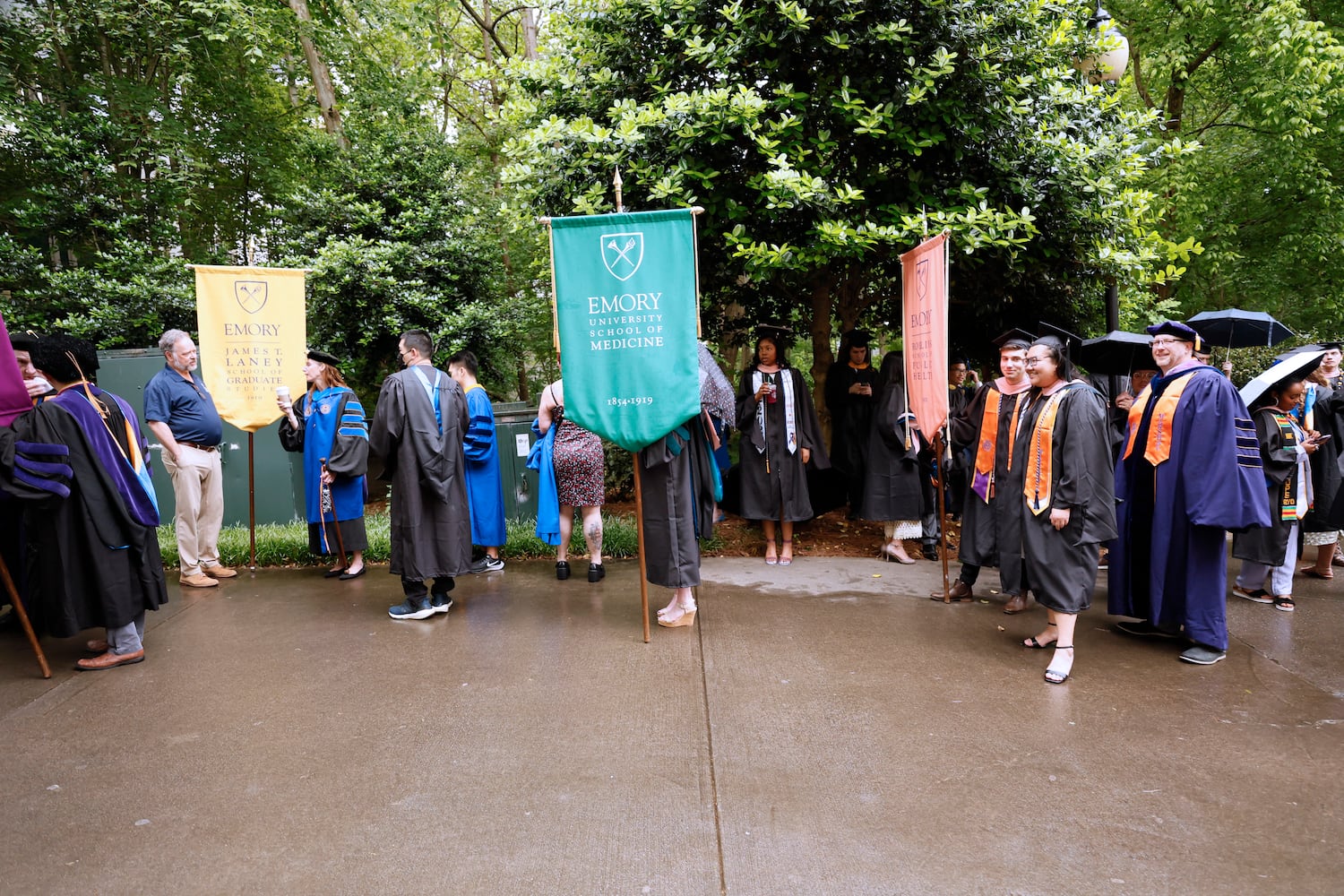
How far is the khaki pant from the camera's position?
21.3 feet

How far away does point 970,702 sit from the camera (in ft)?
13.5

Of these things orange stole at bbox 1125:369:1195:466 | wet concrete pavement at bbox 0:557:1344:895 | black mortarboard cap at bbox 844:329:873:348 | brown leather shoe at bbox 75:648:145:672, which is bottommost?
wet concrete pavement at bbox 0:557:1344:895

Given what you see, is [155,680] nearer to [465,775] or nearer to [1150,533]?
[465,775]

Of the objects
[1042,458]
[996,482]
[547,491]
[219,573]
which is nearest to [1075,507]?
[1042,458]

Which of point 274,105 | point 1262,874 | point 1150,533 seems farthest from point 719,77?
point 274,105

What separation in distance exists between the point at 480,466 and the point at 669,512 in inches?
92.4

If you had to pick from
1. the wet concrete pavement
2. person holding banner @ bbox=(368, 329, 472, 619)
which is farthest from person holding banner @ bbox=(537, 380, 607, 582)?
the wet concrete pavement

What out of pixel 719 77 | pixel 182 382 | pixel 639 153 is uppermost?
pixel 719 77

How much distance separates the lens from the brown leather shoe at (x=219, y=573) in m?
6.90

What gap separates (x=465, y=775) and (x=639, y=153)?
5261mm

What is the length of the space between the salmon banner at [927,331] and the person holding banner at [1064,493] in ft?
2.70

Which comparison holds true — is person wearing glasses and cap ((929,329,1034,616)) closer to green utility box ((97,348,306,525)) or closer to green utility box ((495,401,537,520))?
A: green utility box ((495,401,537,520))

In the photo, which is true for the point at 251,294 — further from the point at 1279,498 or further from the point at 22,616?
the point at 1279,498

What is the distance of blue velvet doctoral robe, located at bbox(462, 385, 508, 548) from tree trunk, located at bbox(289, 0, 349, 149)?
25.8 feet
